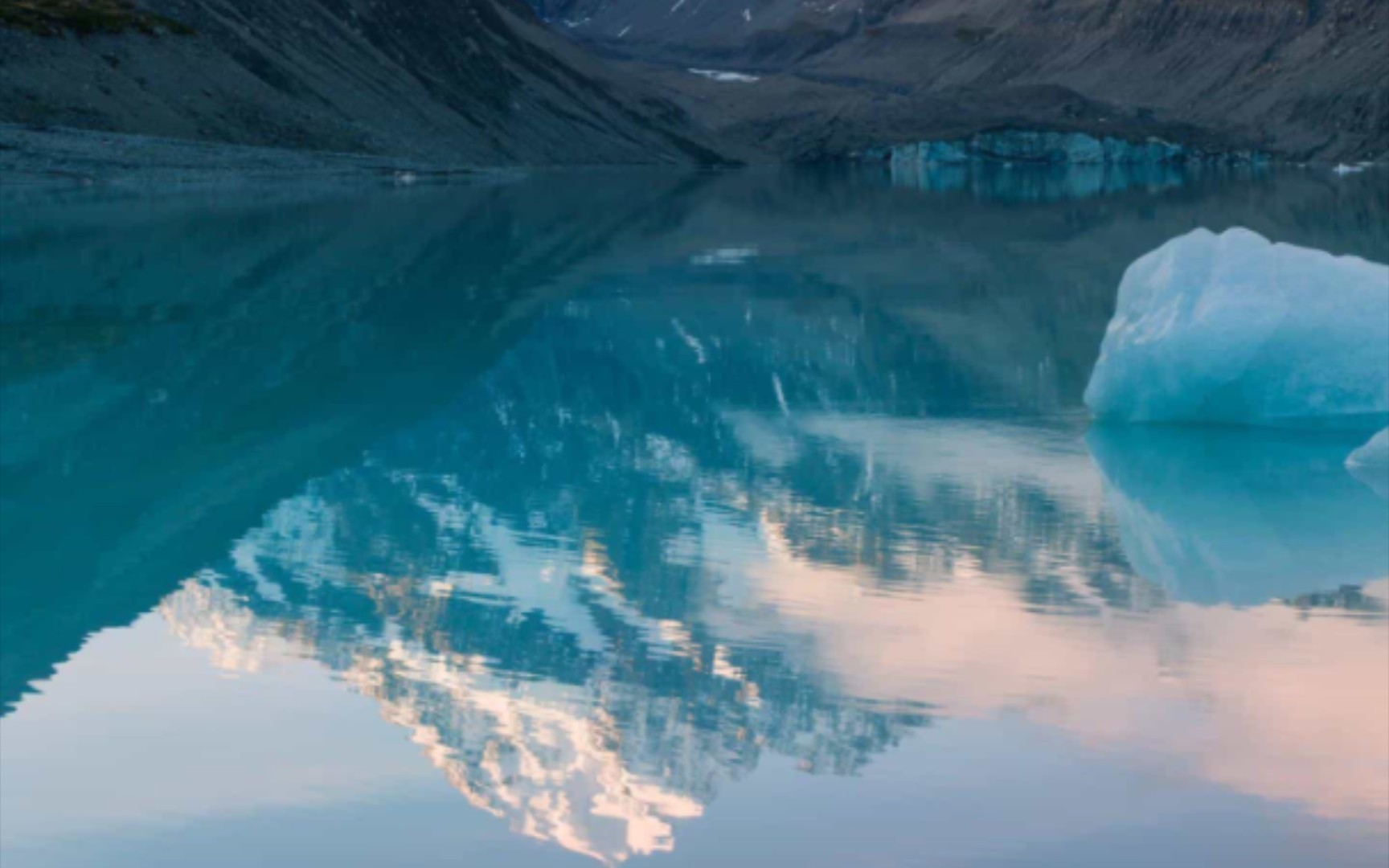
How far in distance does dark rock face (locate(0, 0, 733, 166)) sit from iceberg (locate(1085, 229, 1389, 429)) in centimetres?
7097

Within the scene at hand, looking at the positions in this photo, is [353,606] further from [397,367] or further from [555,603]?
[397,367]

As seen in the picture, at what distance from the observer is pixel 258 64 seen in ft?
337

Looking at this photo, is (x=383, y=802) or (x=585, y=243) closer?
(x=383, y=802)

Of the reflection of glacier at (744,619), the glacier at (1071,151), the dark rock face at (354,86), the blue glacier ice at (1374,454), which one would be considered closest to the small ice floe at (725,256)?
the reflection of glacier at (744,619)

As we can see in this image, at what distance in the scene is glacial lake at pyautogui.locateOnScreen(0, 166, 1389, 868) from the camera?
7730 mm

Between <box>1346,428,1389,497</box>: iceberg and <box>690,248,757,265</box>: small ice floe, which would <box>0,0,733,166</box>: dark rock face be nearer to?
<box>690,248,757,265</box>: small ice floe

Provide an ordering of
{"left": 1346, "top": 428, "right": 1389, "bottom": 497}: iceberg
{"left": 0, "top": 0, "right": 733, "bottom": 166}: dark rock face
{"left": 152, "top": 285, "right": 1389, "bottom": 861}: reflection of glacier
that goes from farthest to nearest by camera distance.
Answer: {"left": 0, "top": 0, "right": 733, "bottom": 166}: dark rock face → {"left": 1346, "top": 428, "right": 1389, "bottom": 497}: iceberg → {"left": 152, "top": 285, "right": 1389, "bottom": 861}: reflection of glacier

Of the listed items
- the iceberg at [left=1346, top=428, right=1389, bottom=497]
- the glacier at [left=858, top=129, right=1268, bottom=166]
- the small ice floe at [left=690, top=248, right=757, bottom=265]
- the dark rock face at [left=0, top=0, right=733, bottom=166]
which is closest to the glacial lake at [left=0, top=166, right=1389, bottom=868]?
the iceberg at [left=1346, top=428, right=1389, bottom=497]

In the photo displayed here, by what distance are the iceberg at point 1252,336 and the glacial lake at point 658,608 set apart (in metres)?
0.38

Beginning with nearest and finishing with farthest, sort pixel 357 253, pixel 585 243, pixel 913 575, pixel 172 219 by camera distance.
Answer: pixel 913 575, pixel 357 253, pixel 585 243, pixel 172 219

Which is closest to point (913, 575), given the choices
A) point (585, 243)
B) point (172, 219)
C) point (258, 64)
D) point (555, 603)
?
point (555, 603)

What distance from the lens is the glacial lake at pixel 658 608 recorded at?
7.73 metres

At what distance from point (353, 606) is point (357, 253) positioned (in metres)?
29.3

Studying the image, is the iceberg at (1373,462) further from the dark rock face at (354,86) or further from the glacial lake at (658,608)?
the dark rock face at (354,86)
